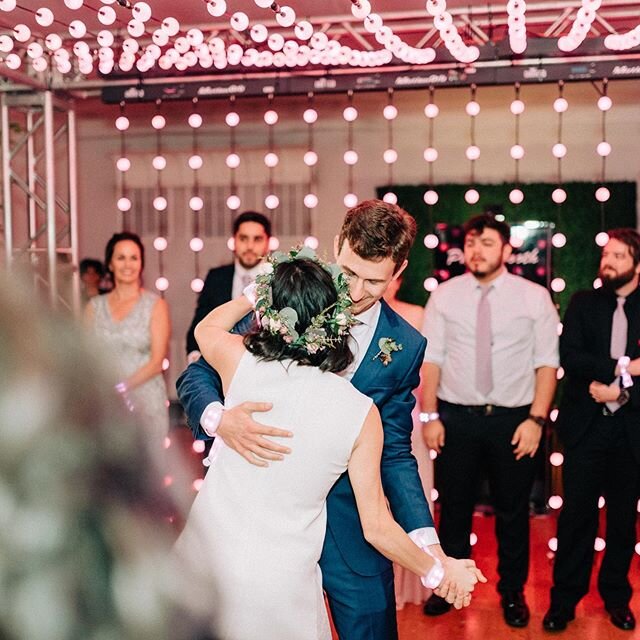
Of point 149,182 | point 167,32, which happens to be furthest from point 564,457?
point 149,182

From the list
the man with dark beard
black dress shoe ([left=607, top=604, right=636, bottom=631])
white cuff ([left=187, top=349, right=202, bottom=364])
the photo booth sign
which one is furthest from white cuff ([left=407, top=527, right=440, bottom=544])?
the photo booth sign

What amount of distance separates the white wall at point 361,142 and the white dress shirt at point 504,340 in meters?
3.18

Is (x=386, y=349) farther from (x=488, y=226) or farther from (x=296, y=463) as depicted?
(x=488, y=226)

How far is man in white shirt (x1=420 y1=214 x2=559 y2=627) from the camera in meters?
3.66

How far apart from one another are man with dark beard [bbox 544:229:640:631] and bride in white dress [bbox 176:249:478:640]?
1.96m

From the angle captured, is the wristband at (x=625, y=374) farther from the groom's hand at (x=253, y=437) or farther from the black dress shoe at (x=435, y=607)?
the groom's hand at (x=253, y=437)

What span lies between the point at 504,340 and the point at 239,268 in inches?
58.7

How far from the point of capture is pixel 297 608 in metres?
1.67

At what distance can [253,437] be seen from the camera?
1614 millimetres

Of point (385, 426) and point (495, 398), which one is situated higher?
point (385, 426)

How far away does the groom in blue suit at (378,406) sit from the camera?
75.1 inches

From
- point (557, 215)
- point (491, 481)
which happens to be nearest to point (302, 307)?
point (491, 481)

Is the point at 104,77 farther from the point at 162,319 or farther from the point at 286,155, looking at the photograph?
the point at 286,155

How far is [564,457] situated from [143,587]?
3.35 metres
